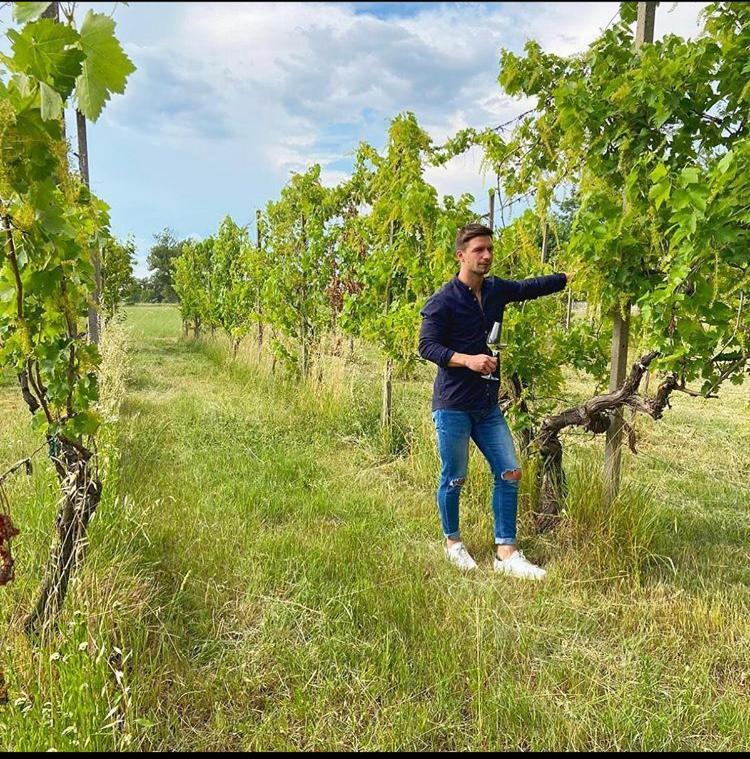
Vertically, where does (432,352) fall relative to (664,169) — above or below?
below

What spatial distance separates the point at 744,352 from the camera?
8.74ft

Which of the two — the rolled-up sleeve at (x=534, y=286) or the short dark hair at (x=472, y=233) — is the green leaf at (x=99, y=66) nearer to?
the short dark hair at (x=472, y=233)

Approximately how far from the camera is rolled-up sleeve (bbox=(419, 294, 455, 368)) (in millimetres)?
2789

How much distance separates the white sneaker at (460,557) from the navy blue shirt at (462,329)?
818 mm

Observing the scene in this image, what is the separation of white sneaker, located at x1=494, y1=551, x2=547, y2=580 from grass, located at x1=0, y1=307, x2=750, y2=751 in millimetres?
103

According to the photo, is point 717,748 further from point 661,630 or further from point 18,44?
point 18,44

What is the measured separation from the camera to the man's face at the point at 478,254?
9.33 ft

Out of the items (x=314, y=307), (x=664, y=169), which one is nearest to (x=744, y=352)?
(x=664, y=169)

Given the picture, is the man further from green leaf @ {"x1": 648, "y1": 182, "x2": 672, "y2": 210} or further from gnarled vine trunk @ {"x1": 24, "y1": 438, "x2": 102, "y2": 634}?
gnarled vine trunk @ {"x1": 24, "y1": 438, "x2": 102, "y2": 634}

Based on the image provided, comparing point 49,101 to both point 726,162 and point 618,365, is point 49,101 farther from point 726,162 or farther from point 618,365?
point 618,365

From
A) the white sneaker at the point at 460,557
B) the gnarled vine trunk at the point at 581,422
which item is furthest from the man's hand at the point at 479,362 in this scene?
the white sneaker at the point at 460,557

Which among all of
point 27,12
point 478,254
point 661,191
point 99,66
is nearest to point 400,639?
point 478,254

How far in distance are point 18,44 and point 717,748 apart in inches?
120

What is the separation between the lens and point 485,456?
309 centimetres
